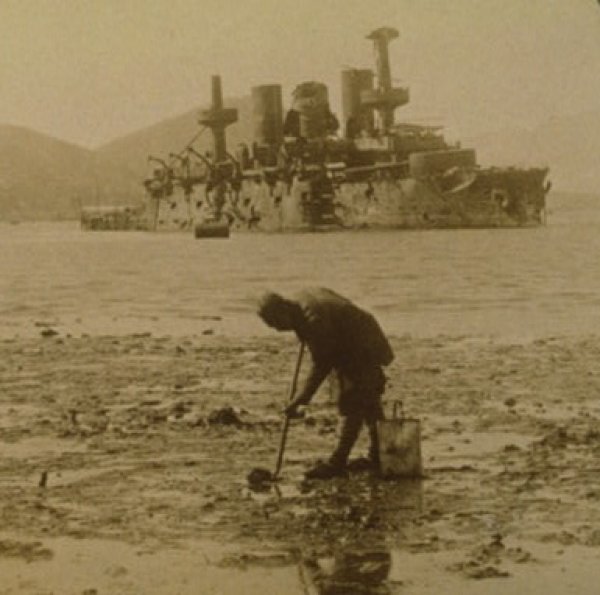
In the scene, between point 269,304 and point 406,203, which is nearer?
point 269,304

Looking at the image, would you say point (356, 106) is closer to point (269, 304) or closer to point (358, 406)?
point (358, 406)

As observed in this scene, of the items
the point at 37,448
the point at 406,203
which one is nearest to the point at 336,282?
the point at 37,448

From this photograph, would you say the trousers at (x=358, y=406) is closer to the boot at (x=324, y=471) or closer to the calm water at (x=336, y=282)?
the boot at (x=324, y=471)

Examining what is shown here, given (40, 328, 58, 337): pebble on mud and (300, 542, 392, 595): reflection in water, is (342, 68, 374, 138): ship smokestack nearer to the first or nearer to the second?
(40, 328, 58, 337): pebble on mud

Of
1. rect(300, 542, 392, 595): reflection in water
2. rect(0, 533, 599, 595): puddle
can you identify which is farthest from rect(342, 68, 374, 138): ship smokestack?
rect(300, 542, 392, 595): reflection in water

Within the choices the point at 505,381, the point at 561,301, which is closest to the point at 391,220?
the point at 561,301

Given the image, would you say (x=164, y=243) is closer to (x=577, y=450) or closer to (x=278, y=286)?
(x=278, y=286)
